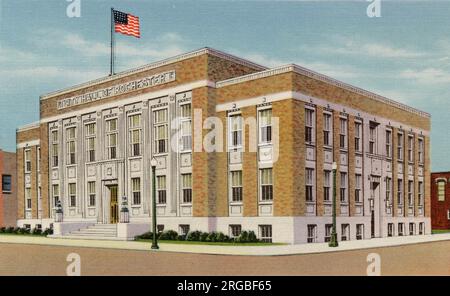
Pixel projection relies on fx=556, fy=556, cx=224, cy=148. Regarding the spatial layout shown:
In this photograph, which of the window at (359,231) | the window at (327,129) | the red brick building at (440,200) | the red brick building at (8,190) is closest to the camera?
the window at (327,129)

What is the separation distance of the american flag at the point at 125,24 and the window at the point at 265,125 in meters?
8.95

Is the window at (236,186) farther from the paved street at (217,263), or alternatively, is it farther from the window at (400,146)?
the window at (400,146)

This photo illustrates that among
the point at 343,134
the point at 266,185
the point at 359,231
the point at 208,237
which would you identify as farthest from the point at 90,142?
the point at 359,231

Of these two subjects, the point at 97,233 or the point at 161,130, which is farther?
the point at 97,233

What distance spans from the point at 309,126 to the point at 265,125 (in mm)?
2470

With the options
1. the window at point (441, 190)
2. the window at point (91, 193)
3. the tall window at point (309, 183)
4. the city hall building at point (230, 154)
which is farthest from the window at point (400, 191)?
the window at point (91, 193)

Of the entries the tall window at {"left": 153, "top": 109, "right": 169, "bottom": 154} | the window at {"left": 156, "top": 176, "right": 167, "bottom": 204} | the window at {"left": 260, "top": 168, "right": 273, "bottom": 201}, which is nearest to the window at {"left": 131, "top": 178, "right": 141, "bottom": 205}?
the window at {"left": 156, "top": 176, "right": 167, "bottom": 204}

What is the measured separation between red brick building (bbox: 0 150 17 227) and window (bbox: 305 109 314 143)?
32701mm

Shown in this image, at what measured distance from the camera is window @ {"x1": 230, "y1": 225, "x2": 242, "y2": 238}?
31.4 m

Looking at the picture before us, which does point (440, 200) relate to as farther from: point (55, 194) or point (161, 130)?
point (55, 194)

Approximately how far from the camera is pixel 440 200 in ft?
177

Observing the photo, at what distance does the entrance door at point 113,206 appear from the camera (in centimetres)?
A: 3747

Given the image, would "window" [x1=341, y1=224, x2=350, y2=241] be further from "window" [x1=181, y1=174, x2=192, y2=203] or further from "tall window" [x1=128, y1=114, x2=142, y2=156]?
"tall window" [x1=128, y1=114, x2=142, y2=156]
